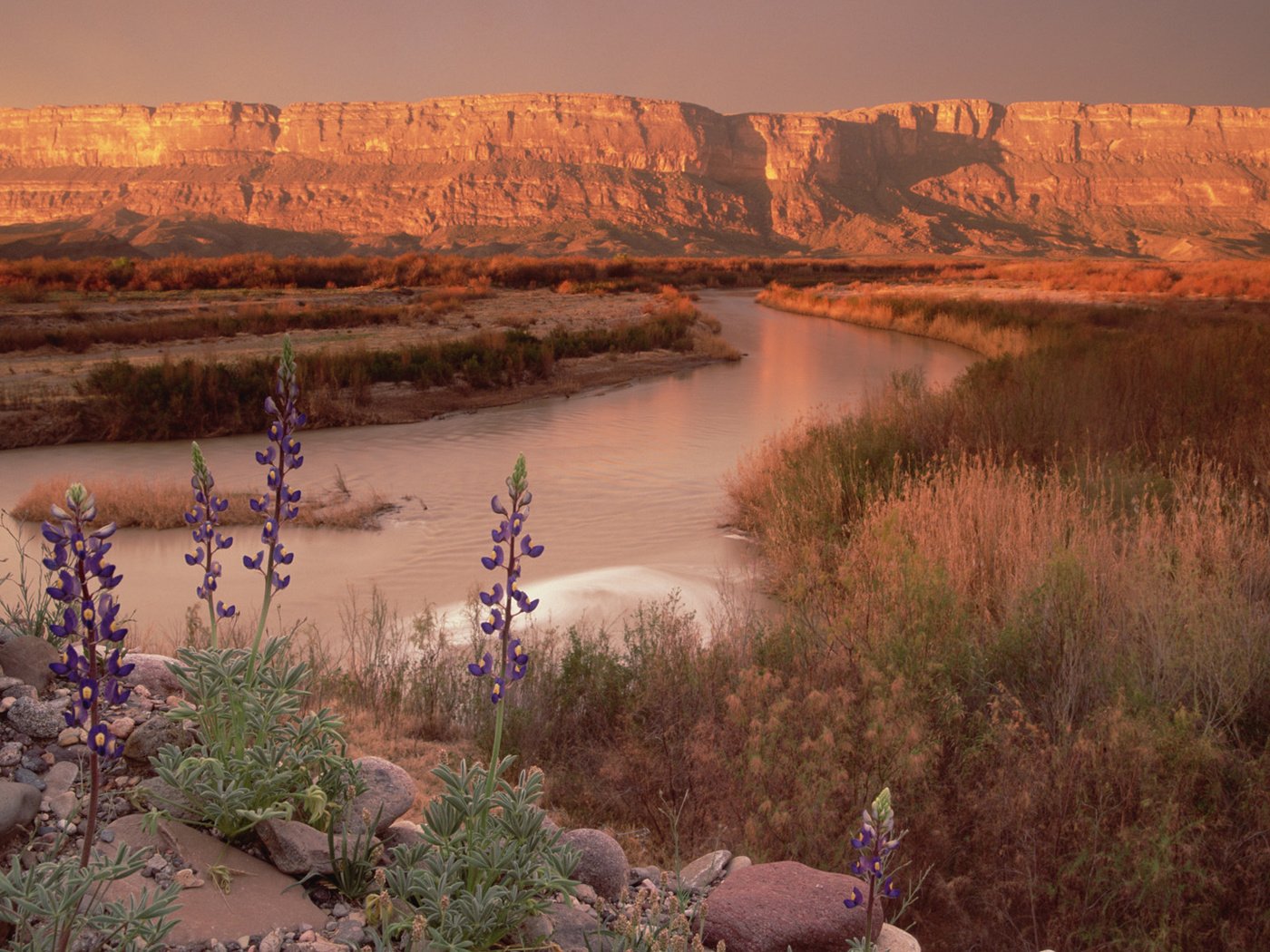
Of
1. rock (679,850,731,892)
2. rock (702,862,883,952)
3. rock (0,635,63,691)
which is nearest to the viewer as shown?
rock (702,862,883,952)

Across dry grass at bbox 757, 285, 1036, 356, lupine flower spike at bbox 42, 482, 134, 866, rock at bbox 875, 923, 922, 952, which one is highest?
dry grass at bbox 757, 285, 1036, 356

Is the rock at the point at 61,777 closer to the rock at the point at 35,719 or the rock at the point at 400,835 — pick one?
the rock at the point at 35,719

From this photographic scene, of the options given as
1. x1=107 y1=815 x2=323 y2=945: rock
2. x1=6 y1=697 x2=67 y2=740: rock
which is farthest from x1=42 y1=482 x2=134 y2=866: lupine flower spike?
x1=6 y1=697 x2=67 y2=740: rock

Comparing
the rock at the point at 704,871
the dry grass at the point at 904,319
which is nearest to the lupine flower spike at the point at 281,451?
the rock at the point at 704,871

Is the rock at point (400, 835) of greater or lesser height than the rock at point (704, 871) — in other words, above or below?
above

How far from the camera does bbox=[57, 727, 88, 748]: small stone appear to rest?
10.1 feet

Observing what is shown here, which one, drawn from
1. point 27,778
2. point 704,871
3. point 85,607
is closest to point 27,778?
point 27,778

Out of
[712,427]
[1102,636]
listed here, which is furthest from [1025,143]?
[1102,636]

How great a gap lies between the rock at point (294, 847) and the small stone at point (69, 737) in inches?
29.5

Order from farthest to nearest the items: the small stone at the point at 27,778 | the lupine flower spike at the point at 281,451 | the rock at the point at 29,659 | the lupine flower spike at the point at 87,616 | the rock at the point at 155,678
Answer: the rock at the point at 155,678
the rock at the point at 29,659
the small stone at the point at 27,778
the lupine flower spike at the point at 281,451
the lupine flower spike at the point at 87,616

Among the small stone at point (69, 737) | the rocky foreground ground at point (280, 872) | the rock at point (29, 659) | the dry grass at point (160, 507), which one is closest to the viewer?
the rocky foreground ground at point (280, 872)

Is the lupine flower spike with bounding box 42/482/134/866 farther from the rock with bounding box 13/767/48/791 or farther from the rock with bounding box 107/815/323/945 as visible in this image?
the rock with bounding box 13/767/48/791

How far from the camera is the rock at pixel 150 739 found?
3076mm

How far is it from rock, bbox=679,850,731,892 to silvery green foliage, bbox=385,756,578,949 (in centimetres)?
74
